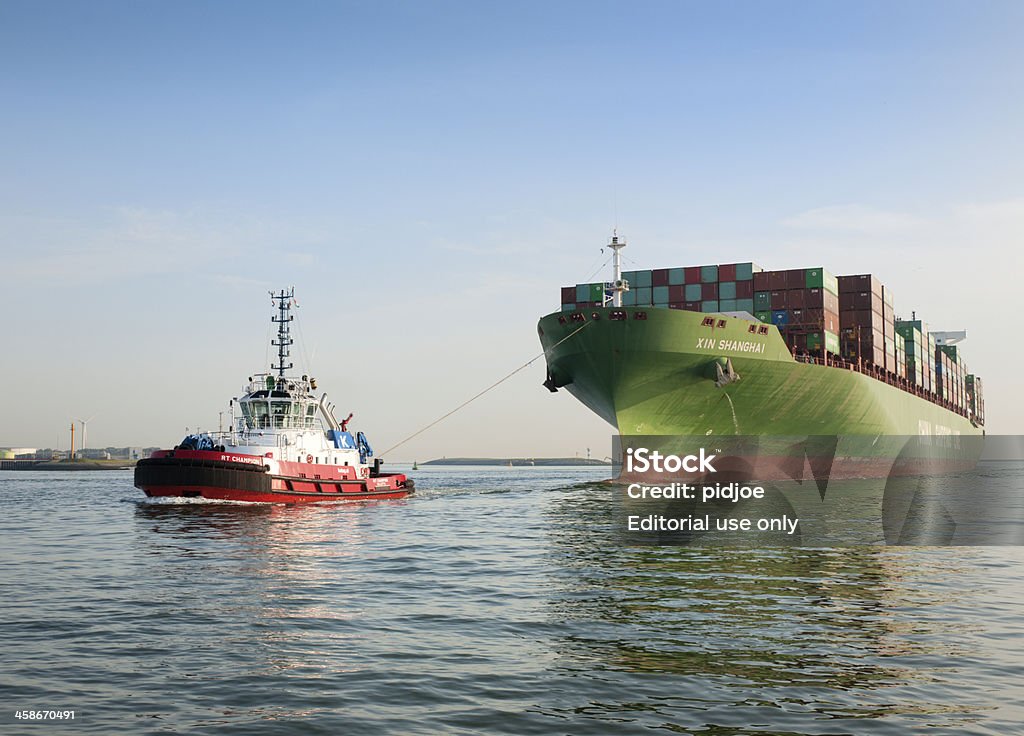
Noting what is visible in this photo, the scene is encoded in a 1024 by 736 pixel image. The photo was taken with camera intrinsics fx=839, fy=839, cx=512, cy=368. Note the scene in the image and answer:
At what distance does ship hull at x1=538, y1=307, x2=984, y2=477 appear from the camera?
46594 millimetres

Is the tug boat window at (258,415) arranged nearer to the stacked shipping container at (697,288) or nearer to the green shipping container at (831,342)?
the stacked shipping container at (697,288)

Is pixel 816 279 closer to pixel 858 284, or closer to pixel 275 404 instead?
Answer: pixel 858 284

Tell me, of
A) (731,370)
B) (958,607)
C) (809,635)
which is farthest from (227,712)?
(731,370)

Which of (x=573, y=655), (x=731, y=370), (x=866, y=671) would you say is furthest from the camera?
(x=731, y=370)

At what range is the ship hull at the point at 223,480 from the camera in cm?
4009

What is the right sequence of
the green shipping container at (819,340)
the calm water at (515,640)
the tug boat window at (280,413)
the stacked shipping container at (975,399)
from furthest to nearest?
the stacked shipping container at (975,399) → the green shipping container at (819,340) → the tug boat window at (280,413) → the calm water at (515,640)

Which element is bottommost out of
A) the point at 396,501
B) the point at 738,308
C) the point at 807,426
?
the point at 396,501

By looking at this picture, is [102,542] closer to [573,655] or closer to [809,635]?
[573,655]

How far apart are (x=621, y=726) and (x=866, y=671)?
4.14 m

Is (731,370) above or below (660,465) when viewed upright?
above

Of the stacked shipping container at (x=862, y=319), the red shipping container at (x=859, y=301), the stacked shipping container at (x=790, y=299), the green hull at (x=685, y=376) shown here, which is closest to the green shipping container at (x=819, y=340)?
the stacked shipping container at (x=790, y=299)

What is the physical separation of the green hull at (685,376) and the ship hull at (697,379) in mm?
58

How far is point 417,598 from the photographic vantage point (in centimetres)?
1670

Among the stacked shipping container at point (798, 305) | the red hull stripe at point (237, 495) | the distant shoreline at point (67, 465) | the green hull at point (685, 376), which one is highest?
the stacked shipping container at point (798, 305)
